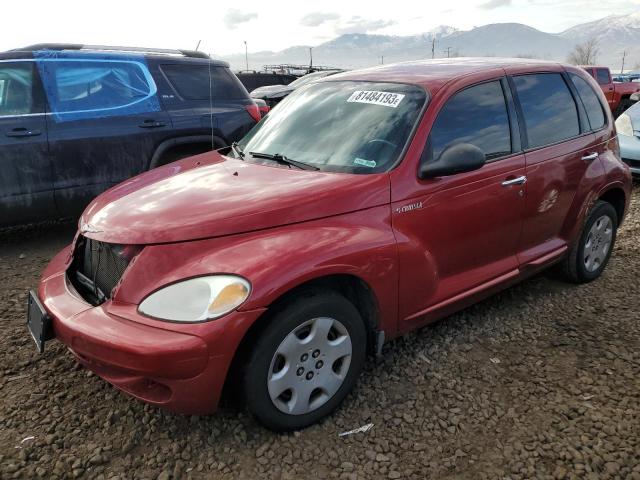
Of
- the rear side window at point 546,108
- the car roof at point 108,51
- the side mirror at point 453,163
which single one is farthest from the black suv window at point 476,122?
the car roof at point 108,51

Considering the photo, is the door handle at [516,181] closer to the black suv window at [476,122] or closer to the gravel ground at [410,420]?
the black suv window at [476,122]

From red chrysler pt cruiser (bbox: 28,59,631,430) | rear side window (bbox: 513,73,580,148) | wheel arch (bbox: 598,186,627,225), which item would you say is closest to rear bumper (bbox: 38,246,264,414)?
red chrysler pt cruiser (bbox: 28,59,631,430)

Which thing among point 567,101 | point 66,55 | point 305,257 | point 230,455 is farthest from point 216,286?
point 66,55

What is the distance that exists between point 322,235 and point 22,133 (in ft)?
11.8

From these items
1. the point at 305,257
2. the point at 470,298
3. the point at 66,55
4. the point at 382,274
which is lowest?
the point at 470,298

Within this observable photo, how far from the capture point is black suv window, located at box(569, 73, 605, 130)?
396 cm

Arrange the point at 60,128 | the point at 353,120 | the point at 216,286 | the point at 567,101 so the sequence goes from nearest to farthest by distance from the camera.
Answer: the point at 216,286 < the point at 353,120 < the point at 567,101 < the point at 60,128

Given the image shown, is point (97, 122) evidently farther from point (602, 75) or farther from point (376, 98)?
point (602, 75)

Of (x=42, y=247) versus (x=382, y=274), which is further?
(x=42, y=247)

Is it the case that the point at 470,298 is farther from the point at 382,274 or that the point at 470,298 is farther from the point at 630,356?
the point at 630,356

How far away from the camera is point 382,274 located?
2605 millimetres

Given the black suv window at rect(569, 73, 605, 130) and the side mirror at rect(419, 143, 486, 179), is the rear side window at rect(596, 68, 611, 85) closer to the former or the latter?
the black suv window at rect(569, 73, 605, 130)

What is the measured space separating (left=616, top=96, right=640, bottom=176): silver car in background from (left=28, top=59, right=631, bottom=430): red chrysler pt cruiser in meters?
4.18

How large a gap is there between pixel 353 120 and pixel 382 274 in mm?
982
